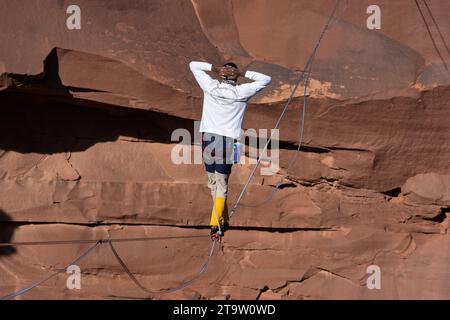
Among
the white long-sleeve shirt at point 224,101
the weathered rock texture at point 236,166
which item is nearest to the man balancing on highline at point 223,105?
the white long-sleeve shirt at point 224,101

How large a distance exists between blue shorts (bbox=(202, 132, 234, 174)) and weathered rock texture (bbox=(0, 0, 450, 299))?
49.8 inches

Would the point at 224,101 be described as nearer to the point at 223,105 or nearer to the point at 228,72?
the point at 223,105

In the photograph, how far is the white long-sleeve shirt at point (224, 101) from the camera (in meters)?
3.81

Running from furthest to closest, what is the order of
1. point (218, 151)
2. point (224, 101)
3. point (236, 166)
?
point (236, 166) < point (218, 151) < point (224, 101)

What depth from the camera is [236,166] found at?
5.78m

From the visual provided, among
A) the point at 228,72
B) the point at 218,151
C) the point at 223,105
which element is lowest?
the point at 218,151

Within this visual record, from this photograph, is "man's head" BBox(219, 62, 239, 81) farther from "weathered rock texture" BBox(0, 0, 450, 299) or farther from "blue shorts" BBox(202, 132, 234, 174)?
"weathered rock texture" BBox(0, 0, 450, 299)

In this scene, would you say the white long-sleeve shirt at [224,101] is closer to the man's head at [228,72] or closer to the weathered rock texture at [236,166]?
the man's head at [228,72]

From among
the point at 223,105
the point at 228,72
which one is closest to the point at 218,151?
the point at 223,105

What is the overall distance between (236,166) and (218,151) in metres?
1.87

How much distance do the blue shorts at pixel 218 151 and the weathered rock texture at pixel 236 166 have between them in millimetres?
1265

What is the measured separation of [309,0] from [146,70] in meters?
1.59

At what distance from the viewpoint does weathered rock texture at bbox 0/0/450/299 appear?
5.02 metres

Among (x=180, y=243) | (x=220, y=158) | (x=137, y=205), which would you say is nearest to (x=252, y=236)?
(x=180, y=243)
